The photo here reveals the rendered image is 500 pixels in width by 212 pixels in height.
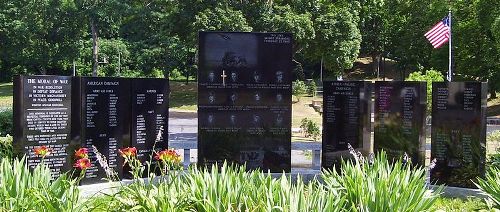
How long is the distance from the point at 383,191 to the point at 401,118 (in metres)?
5.29

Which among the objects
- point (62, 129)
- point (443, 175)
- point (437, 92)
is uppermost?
point (437, 92)

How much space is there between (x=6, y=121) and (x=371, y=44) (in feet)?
139

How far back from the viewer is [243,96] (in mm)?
10672

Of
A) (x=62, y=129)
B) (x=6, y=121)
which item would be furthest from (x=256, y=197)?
(x=6, y=121)

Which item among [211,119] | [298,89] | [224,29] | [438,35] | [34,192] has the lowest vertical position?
[34,192]

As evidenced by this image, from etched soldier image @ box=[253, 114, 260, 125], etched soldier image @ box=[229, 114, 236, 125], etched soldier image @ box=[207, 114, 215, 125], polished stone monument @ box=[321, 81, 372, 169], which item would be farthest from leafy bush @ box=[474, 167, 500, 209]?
etched soldier image @ box=[207, 114, 215, 125]

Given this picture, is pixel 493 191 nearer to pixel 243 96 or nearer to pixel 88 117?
pixel 243 96

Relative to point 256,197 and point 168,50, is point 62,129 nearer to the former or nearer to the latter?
point 256,197

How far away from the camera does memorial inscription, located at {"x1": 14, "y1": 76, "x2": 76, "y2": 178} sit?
8.44 meters

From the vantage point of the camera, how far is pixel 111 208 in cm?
575

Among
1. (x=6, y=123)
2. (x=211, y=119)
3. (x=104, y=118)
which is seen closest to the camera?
(x=104, y=118)

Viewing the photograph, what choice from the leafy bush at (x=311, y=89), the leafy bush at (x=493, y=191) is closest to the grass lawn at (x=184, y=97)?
the leafy bush at (x=311, y=89)

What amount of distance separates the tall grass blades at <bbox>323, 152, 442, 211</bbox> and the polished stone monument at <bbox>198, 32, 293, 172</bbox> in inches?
183

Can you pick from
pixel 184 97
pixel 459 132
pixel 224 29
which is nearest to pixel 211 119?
pixel 459 132
